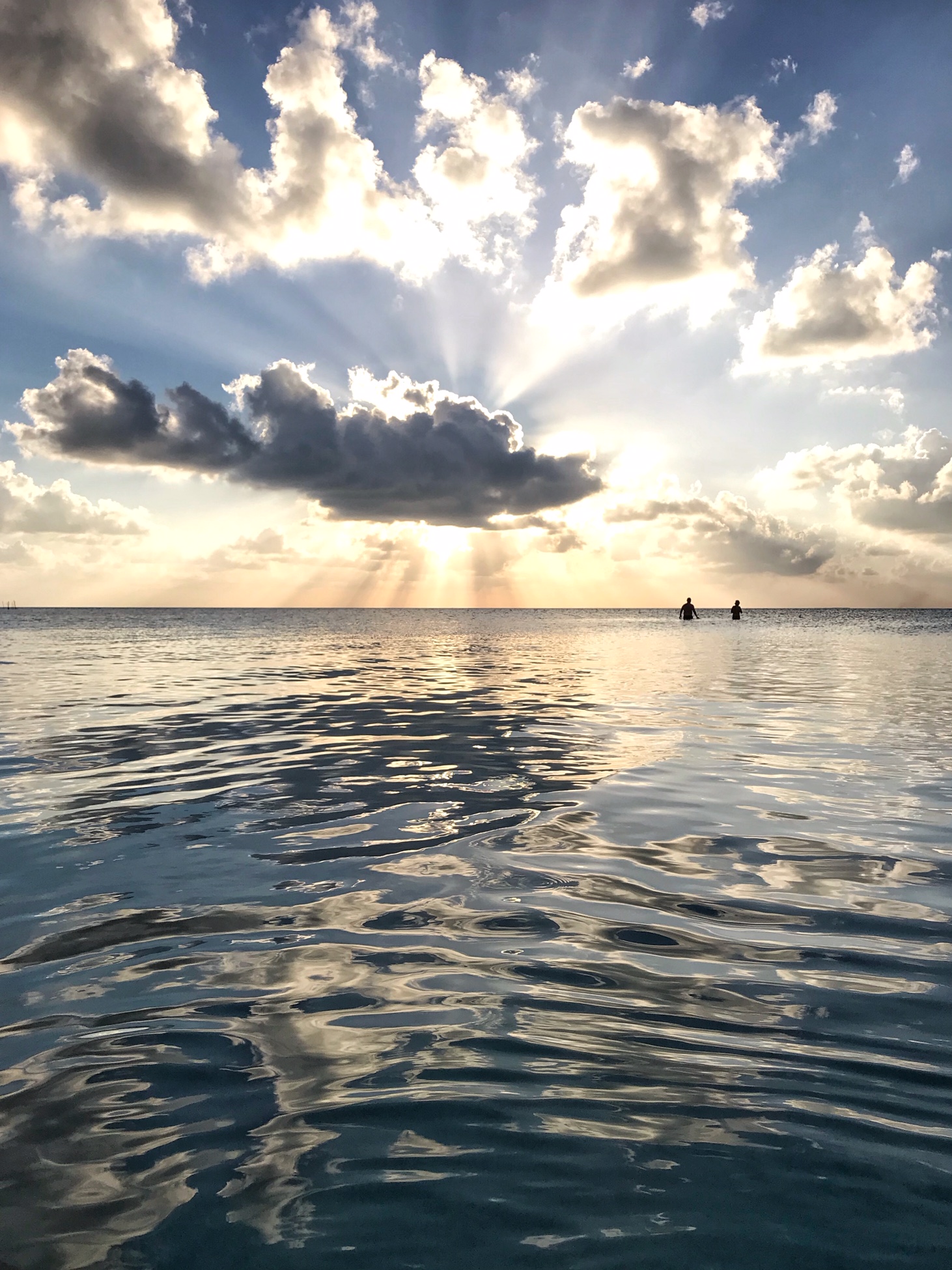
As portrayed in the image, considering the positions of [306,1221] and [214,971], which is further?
[214,971]

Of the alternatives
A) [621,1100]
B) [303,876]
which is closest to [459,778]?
[303,876]

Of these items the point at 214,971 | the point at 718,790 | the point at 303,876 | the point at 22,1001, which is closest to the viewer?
the point at 22,1001

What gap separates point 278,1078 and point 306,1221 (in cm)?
102

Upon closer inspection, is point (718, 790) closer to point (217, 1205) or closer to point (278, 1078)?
point (278, 1078)

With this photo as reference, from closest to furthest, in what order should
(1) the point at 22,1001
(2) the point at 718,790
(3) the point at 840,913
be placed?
(1) the point at 22,1001, (3) the point at 840,913, (2) the point at 718,790

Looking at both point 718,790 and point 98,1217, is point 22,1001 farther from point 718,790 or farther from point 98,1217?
point 718,790

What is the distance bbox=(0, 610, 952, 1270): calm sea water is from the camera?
2.83 metres

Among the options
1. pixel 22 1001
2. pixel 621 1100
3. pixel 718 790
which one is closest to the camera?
pixel 621 1100

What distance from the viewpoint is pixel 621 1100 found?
349cm

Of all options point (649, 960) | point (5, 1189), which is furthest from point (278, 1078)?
point (649, 960)

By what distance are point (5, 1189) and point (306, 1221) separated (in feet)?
3.99

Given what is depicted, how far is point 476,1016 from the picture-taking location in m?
4.37

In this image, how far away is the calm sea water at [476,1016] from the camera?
2.83 meters

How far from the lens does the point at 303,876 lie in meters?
6.84
